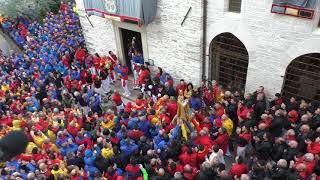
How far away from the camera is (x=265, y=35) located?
988 cm

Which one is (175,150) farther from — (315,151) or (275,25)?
(275,25)

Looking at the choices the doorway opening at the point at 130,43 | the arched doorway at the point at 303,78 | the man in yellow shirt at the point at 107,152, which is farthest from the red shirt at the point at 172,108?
the doorway opening at the point at 130,43

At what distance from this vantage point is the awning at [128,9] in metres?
11.6

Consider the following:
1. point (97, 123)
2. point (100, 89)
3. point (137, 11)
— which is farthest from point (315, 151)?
point (100, 89)

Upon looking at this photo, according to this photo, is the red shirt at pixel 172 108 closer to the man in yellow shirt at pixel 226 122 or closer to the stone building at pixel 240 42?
the man in yellow shirt at pixel 226 122

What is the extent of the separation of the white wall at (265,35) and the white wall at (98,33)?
5098mm

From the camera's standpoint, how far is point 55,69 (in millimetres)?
14273

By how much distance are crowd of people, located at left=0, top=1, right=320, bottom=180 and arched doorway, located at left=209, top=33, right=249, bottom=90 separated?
25.9 inches

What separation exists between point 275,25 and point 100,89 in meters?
7.45

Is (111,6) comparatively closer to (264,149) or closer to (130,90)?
(130,90)

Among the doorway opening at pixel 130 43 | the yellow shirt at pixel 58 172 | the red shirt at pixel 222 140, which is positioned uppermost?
the doorway opening at pixel 130 43

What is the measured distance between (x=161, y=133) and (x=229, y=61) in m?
3.92

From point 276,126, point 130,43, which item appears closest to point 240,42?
point 276,126

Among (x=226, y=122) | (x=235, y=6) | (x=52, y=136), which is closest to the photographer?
(x=226, y=122)
